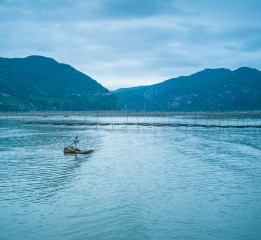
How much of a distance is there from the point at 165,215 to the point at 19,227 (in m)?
8.69

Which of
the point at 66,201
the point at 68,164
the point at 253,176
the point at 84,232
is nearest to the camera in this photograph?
the point at 84,232

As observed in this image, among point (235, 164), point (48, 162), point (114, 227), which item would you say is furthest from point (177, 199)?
point (48, 162)

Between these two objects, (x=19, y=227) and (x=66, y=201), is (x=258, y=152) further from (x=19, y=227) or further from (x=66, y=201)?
(x=19, y=227)

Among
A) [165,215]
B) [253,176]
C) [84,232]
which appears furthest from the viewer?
[253,176]

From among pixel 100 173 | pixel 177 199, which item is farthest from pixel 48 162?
pixel 177 199

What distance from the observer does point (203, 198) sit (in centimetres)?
2239

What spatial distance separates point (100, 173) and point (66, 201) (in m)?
9.65

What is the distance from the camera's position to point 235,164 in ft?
121

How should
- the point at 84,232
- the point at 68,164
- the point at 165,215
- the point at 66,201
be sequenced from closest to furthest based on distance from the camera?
the point at 84,232, the point at 165,215, the point at 66,201, the point at 68,164

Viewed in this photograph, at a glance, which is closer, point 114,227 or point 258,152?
point 114,227

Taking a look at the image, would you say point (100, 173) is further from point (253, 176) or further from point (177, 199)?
point (253, 176)

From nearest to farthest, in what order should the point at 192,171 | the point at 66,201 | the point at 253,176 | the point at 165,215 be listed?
the point at 165,215
the point at 66,201
the point at 253,176
the point at 192,171

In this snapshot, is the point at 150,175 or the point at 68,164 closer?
the point at 150,175

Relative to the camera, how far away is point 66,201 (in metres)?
21.6
